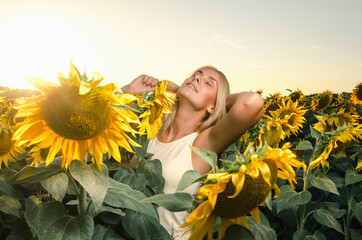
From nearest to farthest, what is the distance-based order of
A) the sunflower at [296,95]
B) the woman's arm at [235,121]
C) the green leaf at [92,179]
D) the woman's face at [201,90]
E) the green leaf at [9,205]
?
the green leaf at [92,179] < the green leaf at [9,205] < the woman's arm at [235,121] < the woman's face at [201,90] < the sunflower at [296,95]

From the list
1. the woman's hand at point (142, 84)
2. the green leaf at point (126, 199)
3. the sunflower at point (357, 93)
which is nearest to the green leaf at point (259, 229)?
the green leaf at point (126, 199)

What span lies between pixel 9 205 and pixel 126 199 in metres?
0.57

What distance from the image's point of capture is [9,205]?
1.30 m

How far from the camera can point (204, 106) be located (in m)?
2.97

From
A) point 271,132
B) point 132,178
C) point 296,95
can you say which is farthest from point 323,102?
point 132,178

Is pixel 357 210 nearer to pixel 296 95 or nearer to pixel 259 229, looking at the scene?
pixel 259 229

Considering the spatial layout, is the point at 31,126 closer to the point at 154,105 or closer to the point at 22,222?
the point at 22,222

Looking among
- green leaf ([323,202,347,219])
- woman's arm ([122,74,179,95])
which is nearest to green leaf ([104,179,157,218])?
woman's arm ([122,74,179,95])

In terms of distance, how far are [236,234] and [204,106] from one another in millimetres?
2058

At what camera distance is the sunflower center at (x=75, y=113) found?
102 cm

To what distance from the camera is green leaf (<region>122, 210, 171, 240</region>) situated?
137 cm

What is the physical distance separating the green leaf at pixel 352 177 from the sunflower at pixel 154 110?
155cm

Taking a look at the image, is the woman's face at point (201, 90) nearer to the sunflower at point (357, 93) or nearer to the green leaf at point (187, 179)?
the green leaf at point (187, 179)

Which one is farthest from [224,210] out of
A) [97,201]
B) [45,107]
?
[45,107]
